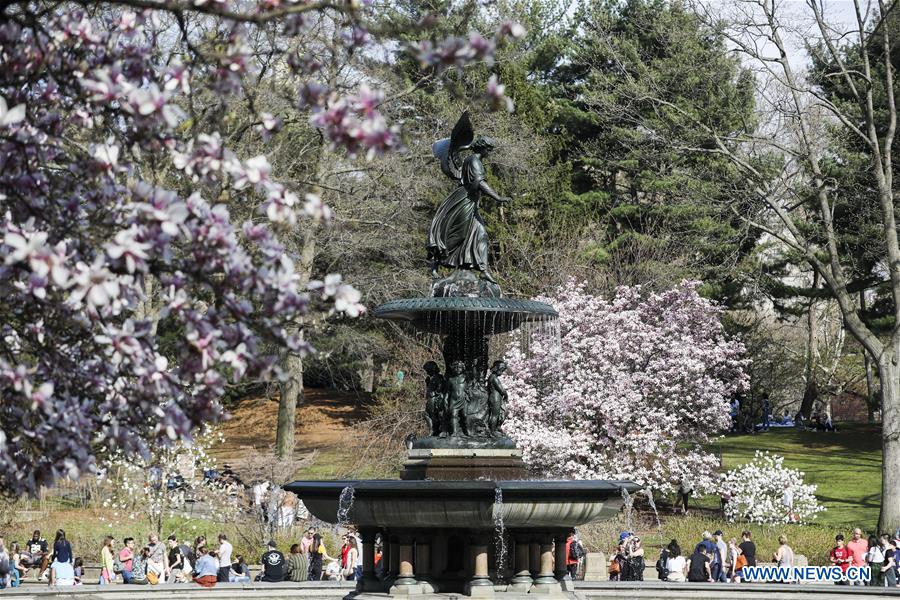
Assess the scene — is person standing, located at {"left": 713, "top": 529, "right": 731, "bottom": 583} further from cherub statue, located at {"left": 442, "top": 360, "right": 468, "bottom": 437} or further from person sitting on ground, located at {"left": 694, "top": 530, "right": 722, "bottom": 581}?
cherub statue, located at {"left": 442, "top": 360, "right": 468, "bottom": 437}

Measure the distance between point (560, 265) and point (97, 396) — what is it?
30.2 meters

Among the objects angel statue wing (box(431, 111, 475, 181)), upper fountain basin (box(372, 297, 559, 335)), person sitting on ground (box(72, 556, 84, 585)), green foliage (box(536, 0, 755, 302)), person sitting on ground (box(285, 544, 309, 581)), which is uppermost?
green foliage (box(536, 0, 755, 302))

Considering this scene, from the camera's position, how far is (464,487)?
44.2ft

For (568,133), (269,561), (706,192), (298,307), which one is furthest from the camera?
(568,133)

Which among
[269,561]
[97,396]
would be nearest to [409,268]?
[269,561]

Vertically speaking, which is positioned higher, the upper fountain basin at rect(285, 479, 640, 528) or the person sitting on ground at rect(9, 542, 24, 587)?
the upper fountain basin at rect(285, 479, 640, 528)

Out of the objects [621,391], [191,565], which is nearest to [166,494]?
[191,565]

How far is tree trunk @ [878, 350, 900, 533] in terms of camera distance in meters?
29.5

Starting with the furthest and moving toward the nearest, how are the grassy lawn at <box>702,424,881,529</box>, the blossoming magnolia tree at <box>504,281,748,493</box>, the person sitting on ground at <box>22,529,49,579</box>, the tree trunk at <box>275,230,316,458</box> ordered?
the tree trunk at <box>275,230,316,458</box>, the grassy lawn at <box>702,424,881,529</box>, the blossoming magnolia tree at <box>504,281,748,493</box>, the person sitting on ground at <box>22,529,49,579</box>

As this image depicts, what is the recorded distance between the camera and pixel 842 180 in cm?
3525

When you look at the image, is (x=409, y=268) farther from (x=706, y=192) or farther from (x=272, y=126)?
(x=272, y=126)

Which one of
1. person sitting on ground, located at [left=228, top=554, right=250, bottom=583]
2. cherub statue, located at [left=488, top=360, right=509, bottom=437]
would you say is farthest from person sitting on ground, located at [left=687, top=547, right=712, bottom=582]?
person sitting on ground, located at [left=228, top=554, right=250, bottom=583]

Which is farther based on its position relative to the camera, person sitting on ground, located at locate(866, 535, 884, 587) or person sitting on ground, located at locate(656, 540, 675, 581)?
person sitting on ground, located at locate(656, 540, 675, 581)

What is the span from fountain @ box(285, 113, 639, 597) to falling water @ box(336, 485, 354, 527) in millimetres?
14
